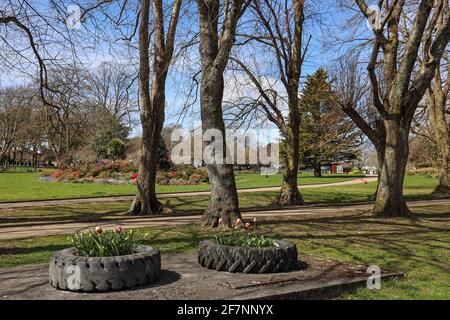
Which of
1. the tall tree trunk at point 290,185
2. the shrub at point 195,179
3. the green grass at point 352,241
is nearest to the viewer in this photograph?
the green grass at point 352,241

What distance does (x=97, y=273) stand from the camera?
563cm

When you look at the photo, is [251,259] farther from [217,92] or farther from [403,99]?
[403,99]

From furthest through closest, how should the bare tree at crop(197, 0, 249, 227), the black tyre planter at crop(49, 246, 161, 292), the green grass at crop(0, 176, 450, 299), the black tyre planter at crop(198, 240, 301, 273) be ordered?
1. the bare tree at crop(197, 0, 249, 227)
2. the green grass at crop(0, 176, 450, 299)
3. the black tyre planter at crop(198, 240, 301, 273)
4. the black tyre planter at crop(49, 246, 161, 292)

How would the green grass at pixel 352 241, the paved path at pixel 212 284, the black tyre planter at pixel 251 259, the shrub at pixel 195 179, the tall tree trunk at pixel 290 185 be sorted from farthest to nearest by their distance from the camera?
the shrub at pixel 195 179 < the tall tree trunk at pixel 290 185 < the green grass at pixel 352 241 < the black tyre planter at pixel 251 259 < the paved path at pixel 212 284

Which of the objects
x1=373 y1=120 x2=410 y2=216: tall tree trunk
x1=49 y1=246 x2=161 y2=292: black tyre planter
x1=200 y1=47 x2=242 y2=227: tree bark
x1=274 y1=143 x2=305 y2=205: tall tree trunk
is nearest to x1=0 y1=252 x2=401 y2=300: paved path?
x1=49 y1=246 x2=161 y2=292: black tyre planter

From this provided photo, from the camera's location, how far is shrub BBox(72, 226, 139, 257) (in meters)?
6.08

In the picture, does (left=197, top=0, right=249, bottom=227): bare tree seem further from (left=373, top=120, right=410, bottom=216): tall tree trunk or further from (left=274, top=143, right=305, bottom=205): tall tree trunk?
(left=274, top=143, right=305, bottom=205): tall tree trunk

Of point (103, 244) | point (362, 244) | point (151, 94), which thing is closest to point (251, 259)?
point (103, 244)

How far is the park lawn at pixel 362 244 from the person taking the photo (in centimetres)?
663

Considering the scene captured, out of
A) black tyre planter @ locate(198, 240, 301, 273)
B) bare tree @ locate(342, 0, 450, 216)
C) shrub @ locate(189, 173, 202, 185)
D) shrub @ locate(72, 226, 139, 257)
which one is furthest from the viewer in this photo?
shrub @ locate(189, 173, 202, 185)

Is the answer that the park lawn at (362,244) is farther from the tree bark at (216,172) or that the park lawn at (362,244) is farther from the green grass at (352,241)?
the tree bark at (216,172)

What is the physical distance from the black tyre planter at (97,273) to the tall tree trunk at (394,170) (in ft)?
34.5

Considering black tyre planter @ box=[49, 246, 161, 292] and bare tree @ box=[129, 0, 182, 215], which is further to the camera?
bare tree @ box=[129, 0, 182, 215]

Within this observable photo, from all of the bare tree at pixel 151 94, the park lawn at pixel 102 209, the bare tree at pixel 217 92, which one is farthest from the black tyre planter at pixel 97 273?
the bare tree at pixel 151 94
